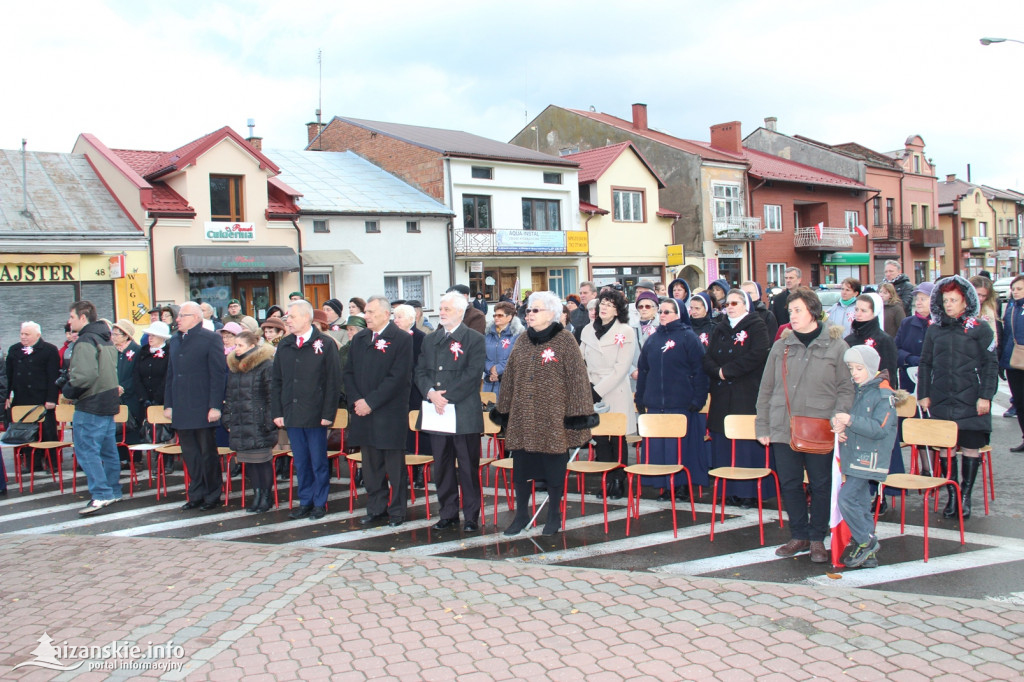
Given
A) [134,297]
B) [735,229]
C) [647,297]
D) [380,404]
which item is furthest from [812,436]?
[735,229]

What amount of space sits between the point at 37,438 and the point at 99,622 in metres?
6.37

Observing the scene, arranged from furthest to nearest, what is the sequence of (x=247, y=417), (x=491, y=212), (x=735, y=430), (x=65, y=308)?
(x=491, y=212) → (x=65, y=308) → (x=247, y=417) → (x=735, y=430)

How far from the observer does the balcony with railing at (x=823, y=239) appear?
40.3 metres

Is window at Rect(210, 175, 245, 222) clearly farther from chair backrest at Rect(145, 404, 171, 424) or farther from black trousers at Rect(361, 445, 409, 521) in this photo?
black trousers at Rect(361, 445, 409, 521)

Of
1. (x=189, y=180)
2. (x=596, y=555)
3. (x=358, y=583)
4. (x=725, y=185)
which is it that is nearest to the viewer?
(x=358, y=583)

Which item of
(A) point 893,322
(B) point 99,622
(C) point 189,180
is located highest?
(C) point 189,180

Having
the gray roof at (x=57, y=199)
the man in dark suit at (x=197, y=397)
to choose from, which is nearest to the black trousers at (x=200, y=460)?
the man in dark suit at (x=197, y=397)

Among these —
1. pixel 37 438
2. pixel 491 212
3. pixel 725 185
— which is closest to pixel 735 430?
pixel 37 438

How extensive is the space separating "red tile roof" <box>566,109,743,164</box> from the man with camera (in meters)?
31.6

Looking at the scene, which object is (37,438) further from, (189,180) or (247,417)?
(189,180)

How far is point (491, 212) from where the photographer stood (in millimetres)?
29625

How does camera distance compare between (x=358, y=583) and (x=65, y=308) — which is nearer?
(x=358, y=583)

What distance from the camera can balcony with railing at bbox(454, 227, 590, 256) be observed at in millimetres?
28234

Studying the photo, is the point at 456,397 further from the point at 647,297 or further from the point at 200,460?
the point at 200,460
